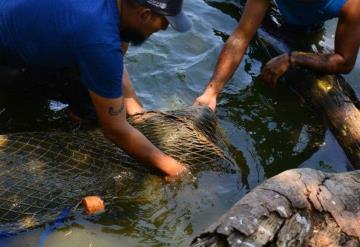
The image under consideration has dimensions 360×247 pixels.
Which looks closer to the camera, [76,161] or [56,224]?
[56,224]

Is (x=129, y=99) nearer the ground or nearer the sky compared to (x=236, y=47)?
nearer the ground

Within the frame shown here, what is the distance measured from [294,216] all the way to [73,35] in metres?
→ 1.69

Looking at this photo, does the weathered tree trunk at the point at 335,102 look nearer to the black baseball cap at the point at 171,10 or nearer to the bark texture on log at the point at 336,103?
the bark texture on log at the point at 336,103

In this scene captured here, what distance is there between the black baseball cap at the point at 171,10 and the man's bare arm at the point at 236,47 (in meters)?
1.46

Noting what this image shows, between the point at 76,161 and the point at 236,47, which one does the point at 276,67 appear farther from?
the point at 76,161

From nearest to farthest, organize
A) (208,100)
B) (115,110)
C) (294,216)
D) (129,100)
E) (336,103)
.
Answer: (294,216), (115,110), (129,100), (208,100), (336,103)

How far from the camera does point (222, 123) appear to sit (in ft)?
16.2

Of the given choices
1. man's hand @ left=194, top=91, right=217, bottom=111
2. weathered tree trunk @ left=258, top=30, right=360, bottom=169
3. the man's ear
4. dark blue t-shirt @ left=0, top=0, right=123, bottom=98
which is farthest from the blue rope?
weathered tree trunk @ left=258, top=30, right=360, bottom=169

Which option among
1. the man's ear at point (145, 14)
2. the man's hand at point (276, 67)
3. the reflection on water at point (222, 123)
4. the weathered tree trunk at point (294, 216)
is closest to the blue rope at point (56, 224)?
the reflection on water at point (222, 123)

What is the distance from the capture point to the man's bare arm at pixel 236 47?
4852 mm

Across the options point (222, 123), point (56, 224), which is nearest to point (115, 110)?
point (56, 224)

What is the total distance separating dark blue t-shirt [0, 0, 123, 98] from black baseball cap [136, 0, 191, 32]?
Answer: 24 centimetres

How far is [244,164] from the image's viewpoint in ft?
14.7

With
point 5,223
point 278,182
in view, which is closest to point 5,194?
point 5,223
